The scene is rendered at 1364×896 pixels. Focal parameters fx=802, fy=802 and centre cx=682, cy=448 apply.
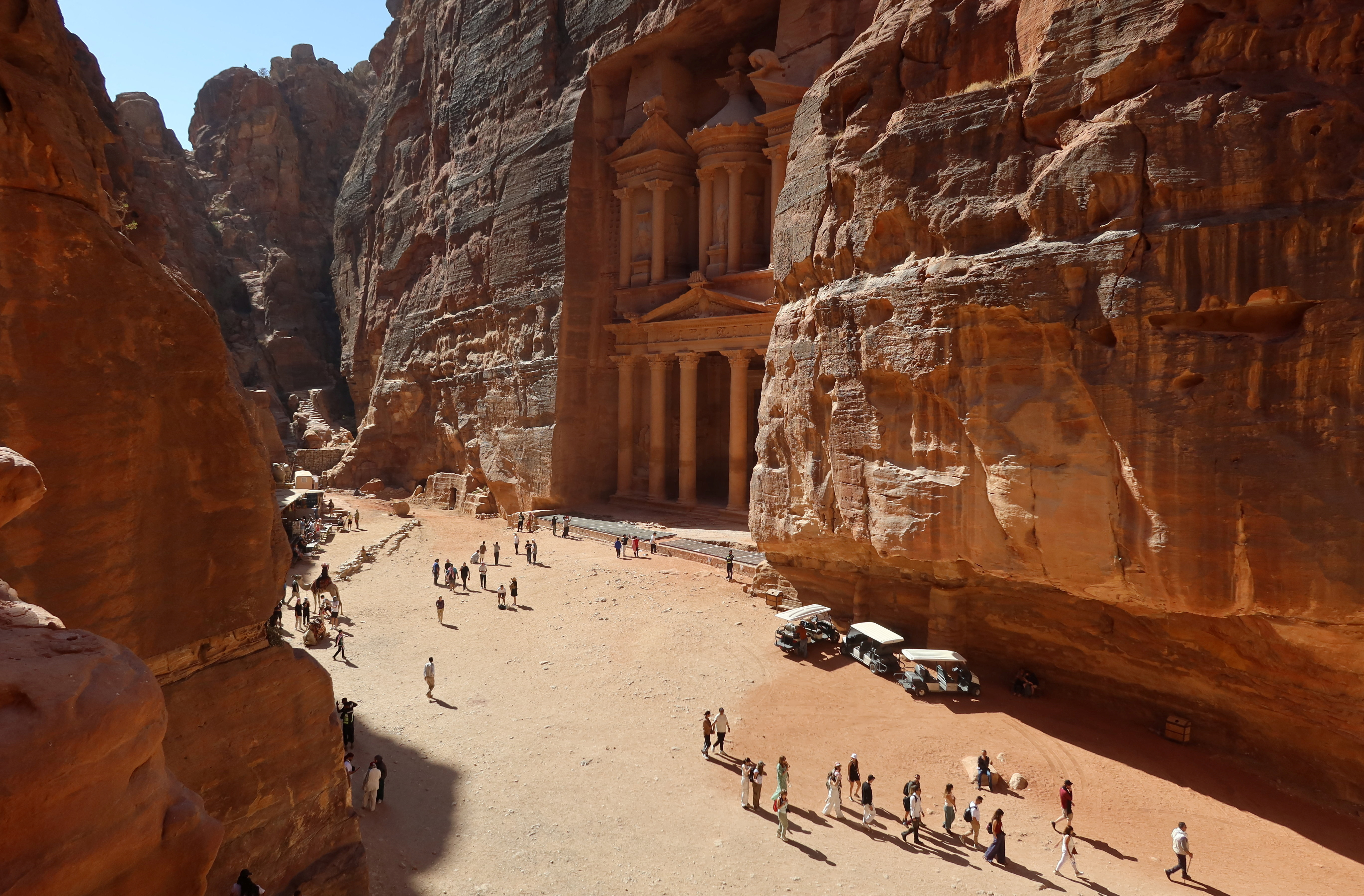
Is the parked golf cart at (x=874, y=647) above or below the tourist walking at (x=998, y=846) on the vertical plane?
above

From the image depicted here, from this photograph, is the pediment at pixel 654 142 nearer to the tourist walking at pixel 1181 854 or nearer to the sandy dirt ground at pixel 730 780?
the sandy dirt ground at pixel 730 780

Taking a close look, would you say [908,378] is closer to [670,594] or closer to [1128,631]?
[1128,631]

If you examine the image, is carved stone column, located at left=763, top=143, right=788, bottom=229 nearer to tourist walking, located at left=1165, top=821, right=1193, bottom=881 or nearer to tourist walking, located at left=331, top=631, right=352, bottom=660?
tourist walking, located at left=331, top=631, right=352, bottom=660

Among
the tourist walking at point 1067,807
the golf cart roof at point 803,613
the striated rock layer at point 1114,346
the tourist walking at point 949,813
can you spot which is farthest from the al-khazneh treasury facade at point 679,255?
the tourist walking at point 1067,807

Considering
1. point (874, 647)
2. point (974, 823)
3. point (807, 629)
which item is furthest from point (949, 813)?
point (807, 629)

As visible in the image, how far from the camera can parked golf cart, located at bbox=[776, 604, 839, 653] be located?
18.0 m

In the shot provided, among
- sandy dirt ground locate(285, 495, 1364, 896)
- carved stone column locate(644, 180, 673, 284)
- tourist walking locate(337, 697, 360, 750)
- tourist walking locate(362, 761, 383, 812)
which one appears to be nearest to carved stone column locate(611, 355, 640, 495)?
carved stone column locate(644, 180, 673, 284)

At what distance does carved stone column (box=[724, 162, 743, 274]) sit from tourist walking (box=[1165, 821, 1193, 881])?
2582 centimetres

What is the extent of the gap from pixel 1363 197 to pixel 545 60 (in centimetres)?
3357

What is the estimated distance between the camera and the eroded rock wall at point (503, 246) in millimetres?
35312

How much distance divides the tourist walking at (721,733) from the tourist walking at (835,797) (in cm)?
219

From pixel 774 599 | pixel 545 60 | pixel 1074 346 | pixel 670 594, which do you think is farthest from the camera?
pixel 545 60

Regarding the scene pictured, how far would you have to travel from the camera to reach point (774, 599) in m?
21.2

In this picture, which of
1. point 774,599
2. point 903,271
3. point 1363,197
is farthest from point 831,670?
point 1363,197
